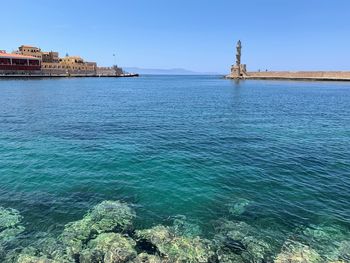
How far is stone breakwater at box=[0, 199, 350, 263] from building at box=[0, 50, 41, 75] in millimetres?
161258

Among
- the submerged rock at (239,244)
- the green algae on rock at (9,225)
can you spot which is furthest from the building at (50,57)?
the submerged rock at (239,244)

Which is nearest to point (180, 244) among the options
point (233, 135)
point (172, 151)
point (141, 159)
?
point (141, 159)

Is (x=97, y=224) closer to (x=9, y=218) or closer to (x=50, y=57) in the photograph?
(x=9, y=218)

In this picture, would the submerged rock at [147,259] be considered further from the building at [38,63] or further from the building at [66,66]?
the building at [66,66]

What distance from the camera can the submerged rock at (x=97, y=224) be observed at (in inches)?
487

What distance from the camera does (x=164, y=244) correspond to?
12.2m

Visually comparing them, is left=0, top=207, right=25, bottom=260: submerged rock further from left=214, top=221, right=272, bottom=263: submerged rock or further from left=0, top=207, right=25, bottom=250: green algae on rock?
left=214, top=221, right=272, bottom=263: submerged rock

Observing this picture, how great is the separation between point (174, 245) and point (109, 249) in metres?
2.80

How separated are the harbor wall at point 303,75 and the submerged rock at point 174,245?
167 meters

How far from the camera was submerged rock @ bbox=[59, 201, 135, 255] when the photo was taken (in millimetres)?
12367

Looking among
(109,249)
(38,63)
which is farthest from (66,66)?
(109,249)

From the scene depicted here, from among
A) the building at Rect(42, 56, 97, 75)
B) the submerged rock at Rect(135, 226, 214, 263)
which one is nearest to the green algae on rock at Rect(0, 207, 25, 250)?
the submerged rock at Rect(135, 226, 214, 263)

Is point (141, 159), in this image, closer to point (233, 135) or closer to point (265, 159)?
point (265, 159)

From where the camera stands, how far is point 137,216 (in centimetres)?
1452
